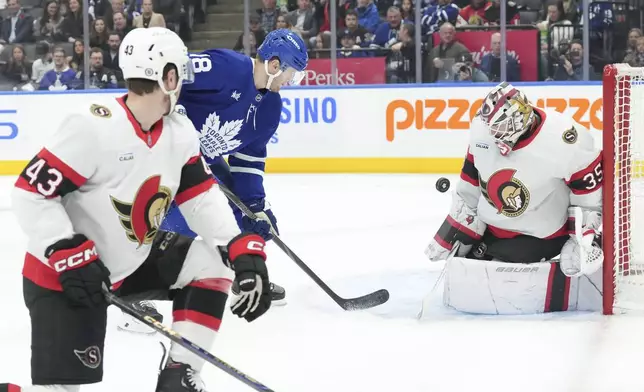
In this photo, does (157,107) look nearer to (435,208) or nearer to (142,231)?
(142,231)

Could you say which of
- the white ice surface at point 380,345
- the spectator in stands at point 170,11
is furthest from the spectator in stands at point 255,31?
the white ice surface at point 380,345

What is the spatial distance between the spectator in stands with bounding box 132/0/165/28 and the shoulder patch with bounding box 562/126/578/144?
5.26 metres

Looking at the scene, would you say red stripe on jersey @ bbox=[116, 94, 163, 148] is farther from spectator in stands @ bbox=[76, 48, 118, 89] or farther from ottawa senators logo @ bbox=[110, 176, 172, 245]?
spectator in stands @ bbox=[76, 48, 118, 89]

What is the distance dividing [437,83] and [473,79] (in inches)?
10.3

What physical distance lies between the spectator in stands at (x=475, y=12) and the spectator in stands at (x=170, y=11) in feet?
7.40

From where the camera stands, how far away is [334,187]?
685 cm

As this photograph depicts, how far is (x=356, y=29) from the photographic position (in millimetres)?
7805

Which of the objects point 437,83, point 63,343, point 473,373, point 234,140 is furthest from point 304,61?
point 437,83

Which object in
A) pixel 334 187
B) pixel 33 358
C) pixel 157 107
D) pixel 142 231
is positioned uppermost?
pixel 157 107

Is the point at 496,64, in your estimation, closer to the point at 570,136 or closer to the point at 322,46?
the point at 322,46

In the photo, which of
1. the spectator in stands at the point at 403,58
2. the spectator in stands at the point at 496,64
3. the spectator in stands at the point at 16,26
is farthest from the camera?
the spectator in stands at the point at 16,26

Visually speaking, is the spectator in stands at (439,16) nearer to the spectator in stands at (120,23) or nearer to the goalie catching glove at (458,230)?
the spectator in stands at (120,23)

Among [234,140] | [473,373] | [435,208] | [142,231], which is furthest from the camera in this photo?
[435,208]

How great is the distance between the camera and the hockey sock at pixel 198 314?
239 cm
